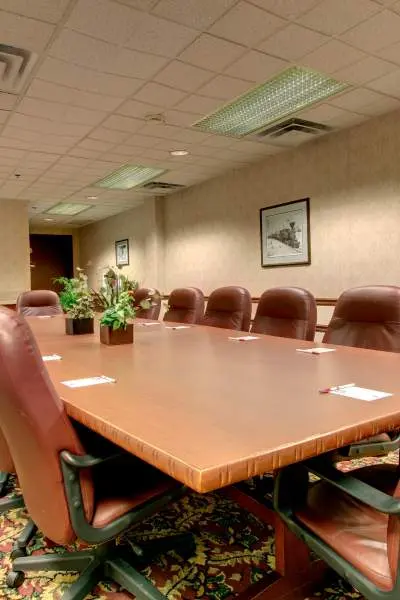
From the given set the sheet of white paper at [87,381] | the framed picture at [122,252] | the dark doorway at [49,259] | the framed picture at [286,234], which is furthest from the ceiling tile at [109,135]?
the dark doorway at [49,259]

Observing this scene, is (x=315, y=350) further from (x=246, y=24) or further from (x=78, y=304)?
(x=246, y=24)

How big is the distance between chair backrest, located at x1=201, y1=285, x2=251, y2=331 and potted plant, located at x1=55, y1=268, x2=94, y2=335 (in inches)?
42.9

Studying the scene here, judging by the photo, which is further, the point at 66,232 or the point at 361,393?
the point at 66,232

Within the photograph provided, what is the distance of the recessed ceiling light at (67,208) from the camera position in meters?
8.33

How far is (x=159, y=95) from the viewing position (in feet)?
11.9

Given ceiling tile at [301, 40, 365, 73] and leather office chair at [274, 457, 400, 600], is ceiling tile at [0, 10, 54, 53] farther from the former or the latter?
leather office chair at [274, 457, 400, 600]

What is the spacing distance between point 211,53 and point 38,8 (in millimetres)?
1092

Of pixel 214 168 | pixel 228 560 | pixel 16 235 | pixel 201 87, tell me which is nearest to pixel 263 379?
pixel 228 560

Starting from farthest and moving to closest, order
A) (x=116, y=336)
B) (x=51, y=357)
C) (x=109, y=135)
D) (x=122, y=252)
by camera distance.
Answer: (x=122, y=252), (x=109, y=135), (x=116, y=336), (x=51, y=357)

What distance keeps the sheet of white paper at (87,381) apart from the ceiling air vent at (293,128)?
11.8ft

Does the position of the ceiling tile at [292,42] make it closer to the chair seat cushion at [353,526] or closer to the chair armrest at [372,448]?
the chair armrest at [372,448]

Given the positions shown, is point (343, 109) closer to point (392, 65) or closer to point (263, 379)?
point (392, 65)

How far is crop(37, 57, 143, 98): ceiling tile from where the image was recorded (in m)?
3.09

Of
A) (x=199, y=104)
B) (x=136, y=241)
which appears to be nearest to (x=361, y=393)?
(x=199, y=104)
